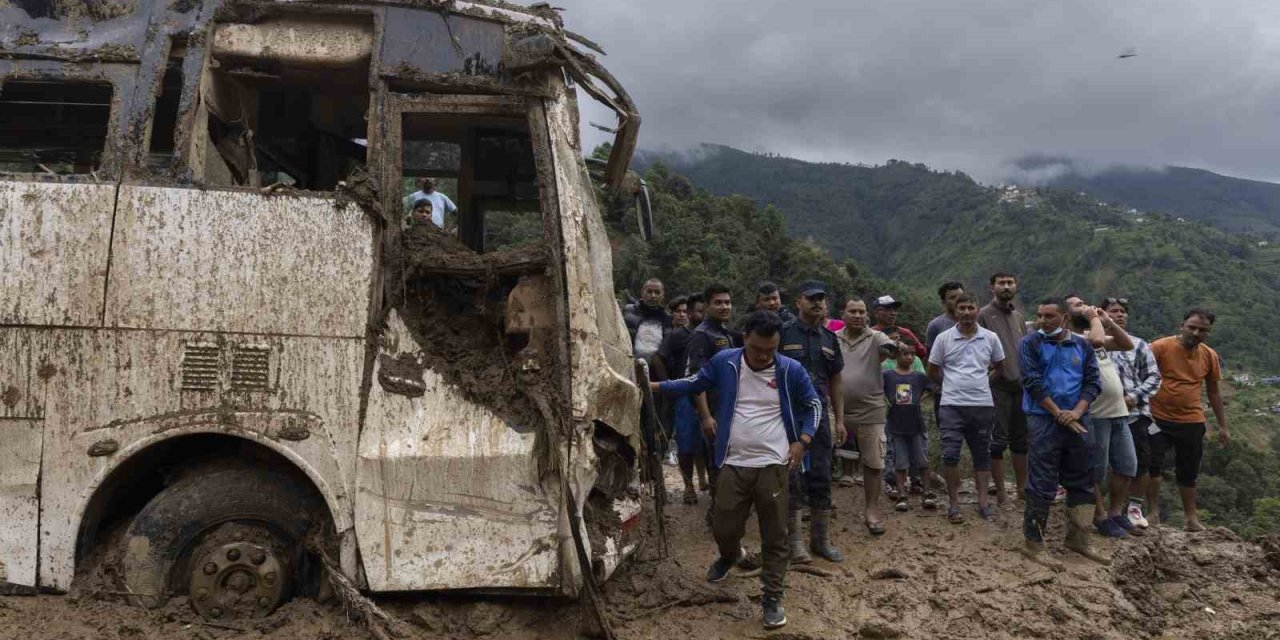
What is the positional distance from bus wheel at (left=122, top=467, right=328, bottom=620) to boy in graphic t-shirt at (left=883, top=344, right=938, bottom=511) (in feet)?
13.9

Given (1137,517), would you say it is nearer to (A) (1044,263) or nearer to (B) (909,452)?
(B) (909,452)

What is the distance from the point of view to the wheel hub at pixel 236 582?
3.42m

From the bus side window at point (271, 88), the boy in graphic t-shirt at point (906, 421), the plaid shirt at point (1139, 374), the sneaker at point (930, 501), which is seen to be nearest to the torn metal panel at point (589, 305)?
the bus side window at point (271, 88)

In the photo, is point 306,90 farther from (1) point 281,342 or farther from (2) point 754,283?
(2) point 754,283

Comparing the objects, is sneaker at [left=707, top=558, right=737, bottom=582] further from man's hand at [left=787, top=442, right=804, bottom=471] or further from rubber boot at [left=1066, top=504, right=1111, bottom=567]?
rubber boot at [left=1066, top=504, right=1111, bottom=567]

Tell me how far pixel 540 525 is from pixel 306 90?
259 cm

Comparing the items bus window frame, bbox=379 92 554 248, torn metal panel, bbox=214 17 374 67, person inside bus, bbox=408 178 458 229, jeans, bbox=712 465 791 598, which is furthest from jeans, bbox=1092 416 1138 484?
torn metal panel, bbox=214 17 374 67

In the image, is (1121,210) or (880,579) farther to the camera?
(1121,210)

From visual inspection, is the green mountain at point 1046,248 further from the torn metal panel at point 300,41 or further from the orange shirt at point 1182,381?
the torn metal panel at point 300,41

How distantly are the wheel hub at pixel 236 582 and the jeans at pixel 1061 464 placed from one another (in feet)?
14.0

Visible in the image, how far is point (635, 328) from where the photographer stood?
6707 mm

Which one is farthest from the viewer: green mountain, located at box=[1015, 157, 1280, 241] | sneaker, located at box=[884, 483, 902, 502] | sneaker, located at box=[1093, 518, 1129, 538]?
green mountain, located at box=[1015, 157, 1280, 241]

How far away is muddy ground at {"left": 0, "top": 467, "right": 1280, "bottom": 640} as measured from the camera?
339cm

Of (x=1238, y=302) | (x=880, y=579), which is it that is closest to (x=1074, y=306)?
(x=880, y=579)
